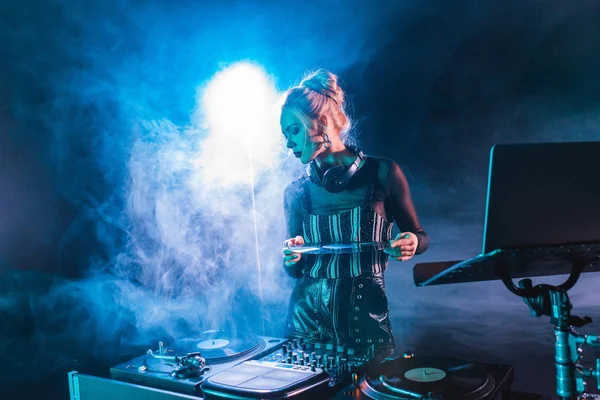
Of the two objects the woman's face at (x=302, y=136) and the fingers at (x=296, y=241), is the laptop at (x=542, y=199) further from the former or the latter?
the woman's face at (x=302, y=136)

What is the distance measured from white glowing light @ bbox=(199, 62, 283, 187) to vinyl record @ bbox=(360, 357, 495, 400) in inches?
79.3

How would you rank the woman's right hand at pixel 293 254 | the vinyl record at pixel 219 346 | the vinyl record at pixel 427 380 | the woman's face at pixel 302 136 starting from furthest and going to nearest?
the woman's face at pixel 302 136, the woman's right hand at pixel 293 254, the vinyl record at pixel 219 346, the vinyl record at pixel 427 380

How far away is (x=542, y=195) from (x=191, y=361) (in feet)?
4.21

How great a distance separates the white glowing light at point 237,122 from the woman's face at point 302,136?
0.91 meters

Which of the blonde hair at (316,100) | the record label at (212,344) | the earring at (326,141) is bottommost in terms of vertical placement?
the record label at (212,344)

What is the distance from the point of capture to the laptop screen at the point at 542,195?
1.00 m

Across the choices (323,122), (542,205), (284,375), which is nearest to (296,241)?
(323,122)

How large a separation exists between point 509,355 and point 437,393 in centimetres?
156

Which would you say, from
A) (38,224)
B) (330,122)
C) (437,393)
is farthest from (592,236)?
(38,224)

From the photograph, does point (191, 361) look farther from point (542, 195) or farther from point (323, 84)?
point (323, 84)

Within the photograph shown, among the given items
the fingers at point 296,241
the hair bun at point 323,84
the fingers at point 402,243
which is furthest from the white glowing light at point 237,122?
the fingers at point 402,243

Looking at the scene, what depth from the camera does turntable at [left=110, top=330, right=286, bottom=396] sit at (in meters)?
1.60

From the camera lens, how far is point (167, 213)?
10.1 ft

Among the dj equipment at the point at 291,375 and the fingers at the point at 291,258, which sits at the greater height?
the fingers at the point at 291,258
